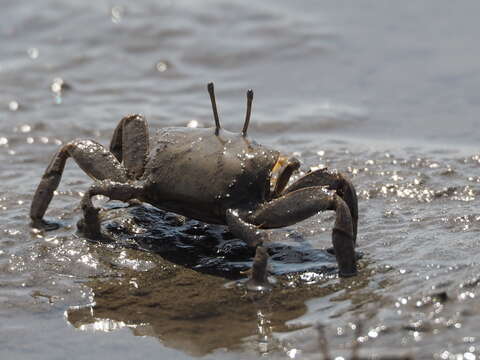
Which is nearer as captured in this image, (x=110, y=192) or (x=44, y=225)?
(x=110, y=192)

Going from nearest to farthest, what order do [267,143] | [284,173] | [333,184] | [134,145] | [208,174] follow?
1. [208,174]
2. [333,184]
3. [284,173]
4. [134,145]
5. [267,143]

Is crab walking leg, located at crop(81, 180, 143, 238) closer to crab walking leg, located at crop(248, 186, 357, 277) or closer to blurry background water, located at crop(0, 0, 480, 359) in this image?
blurry background water, located at crop(0, 0, 480, 359)

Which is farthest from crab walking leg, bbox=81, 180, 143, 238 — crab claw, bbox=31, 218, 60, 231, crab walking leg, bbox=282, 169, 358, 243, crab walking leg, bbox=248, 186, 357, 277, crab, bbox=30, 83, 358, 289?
crab walking leg, bbox=282, 169, 358, 243

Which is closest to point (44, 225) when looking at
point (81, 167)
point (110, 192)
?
point (81, 167)

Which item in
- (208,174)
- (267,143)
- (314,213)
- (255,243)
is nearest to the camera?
(255,243)

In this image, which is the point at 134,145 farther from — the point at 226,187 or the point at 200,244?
the point at 226,187

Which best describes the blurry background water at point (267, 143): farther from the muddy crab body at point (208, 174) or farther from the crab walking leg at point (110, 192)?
the muddy crab body at point (208, 174)
